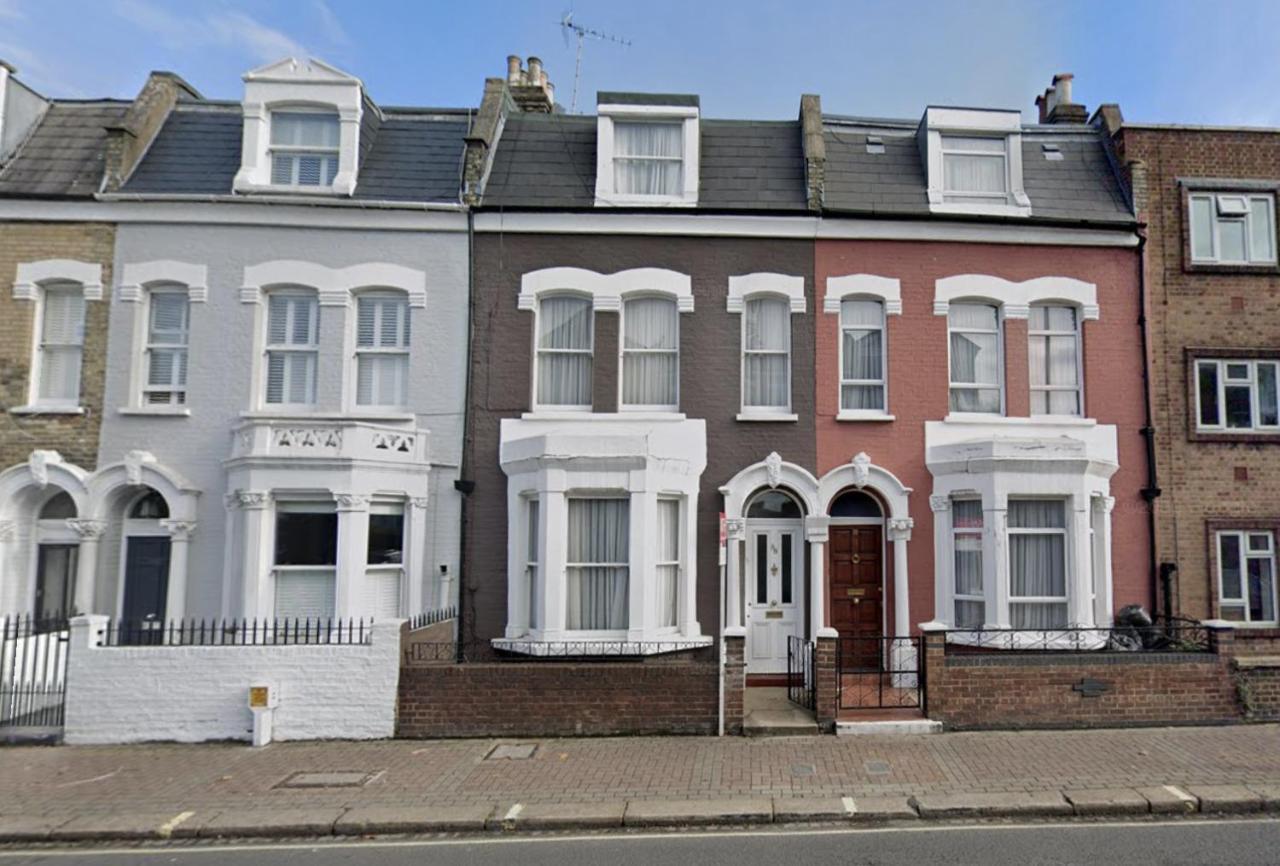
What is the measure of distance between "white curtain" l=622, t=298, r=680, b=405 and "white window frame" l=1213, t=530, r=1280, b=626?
9205 mm

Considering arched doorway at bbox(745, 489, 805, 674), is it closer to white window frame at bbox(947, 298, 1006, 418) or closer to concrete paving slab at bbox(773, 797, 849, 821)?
white window frame at bbox(947, 298, 1006, 418)

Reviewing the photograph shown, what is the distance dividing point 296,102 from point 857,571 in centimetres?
1204

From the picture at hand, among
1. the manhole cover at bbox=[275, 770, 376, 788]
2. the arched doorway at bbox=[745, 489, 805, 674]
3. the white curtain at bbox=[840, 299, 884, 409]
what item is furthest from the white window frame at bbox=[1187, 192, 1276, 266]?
the manhole cover at bbox=[275, 770, 376, 788]

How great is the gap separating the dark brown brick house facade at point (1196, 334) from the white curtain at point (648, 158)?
773cm

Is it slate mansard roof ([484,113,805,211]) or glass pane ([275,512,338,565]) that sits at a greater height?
slate mansard roof ([484,113,805,211])

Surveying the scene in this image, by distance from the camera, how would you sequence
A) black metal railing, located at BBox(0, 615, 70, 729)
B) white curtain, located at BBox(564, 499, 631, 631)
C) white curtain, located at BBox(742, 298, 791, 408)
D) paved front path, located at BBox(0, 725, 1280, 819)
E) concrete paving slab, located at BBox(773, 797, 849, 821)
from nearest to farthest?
concrete paving slab, located at BBox(773, 797, 849, 821)
paved front path, located at BBox(0, 725, 1280, 819)
black metal railing, located at BBox(0, 615, 70, 729)
white curtain, located at BBox(564, 499, 631, 631)
white curtain, located at BBox(742, 298, 791, 408)

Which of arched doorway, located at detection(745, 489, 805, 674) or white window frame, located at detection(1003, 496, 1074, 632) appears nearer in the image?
white window frame, located at detection(1003, 496, 1074, 632)

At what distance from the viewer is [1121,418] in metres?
13.3

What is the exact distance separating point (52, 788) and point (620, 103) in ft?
39.8

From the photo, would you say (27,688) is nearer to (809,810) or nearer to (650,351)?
(650,351)

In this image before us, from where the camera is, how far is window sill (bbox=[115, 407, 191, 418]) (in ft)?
41.7

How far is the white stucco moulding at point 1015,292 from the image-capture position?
13.3 m

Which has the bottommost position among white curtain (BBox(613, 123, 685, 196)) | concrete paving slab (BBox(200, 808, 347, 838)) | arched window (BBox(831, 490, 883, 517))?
concrete paving slab (BBox(200, 808, 347, 838))

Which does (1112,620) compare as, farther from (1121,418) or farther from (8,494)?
(8,494)
